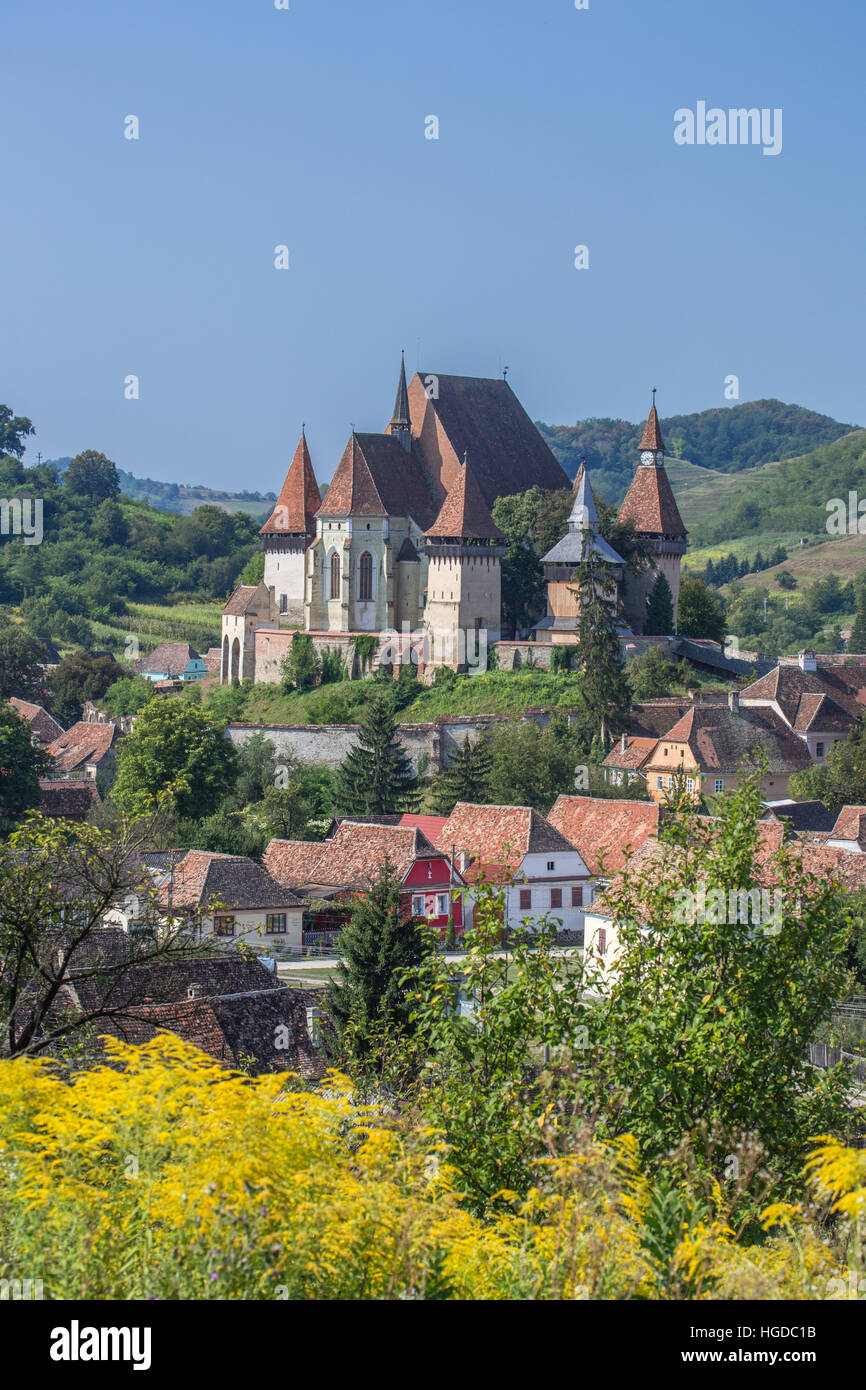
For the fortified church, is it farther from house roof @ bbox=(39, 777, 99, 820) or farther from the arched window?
house roof @ bbox=(39, 777, 99, 820)

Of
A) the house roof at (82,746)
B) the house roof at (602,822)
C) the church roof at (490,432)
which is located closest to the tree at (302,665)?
the house roof at (82,746)

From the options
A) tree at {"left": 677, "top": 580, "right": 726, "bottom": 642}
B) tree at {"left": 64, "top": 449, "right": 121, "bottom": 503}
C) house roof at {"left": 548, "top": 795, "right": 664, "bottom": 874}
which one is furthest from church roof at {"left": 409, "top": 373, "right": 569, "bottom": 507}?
tree at {"left": 64, "top": 449, "right": 121, "bottom": 503}

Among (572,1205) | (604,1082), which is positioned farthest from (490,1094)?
(572,1205)

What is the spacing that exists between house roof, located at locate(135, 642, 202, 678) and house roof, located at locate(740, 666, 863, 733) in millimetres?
42739

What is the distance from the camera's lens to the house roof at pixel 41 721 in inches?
2694

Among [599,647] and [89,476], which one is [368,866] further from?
[89,476]

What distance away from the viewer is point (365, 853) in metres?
44.1

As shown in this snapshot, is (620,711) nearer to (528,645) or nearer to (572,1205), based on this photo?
(528,645)

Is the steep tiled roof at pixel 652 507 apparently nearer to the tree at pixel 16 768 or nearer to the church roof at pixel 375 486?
the church roof at pixel 375 486

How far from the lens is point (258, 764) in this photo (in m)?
58.8

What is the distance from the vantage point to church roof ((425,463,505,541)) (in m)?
63.8

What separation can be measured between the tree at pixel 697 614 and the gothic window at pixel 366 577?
13.3 m

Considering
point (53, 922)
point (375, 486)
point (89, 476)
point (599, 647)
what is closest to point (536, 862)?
point (599, 647)

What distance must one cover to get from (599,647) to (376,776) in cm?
989
